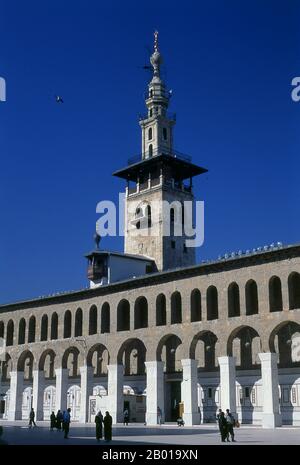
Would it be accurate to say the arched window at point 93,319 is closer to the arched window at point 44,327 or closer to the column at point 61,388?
the column at point 61,388

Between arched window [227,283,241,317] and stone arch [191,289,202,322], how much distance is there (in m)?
2.81

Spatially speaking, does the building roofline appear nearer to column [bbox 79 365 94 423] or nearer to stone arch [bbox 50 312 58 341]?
stone arch [bbox 50 312 58 341]

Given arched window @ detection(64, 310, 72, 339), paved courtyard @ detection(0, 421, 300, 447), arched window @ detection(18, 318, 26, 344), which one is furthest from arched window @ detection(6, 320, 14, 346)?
paved courtyard @ detection(0, 421, 300, 447)

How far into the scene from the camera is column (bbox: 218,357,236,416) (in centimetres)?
3972

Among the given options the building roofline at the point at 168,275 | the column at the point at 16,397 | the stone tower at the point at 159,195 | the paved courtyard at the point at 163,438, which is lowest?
the paved courtyard at the point at 163,438

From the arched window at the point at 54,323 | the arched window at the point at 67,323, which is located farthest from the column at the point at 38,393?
the arched window at the point at 67,323

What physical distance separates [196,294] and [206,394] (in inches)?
321

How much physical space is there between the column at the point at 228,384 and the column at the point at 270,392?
2.64 meters

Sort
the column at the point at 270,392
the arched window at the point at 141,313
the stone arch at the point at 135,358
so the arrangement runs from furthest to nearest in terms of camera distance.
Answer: the stone arch at the point at 135,358 < the arched window at the point at 141,313 < the column at the point at 270,392

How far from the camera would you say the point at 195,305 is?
44.1 meters

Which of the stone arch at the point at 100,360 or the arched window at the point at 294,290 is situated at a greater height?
the arched window at the point at 294,290

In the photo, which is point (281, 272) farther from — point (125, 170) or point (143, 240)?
point (125, 170)

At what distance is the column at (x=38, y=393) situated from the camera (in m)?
55.8
